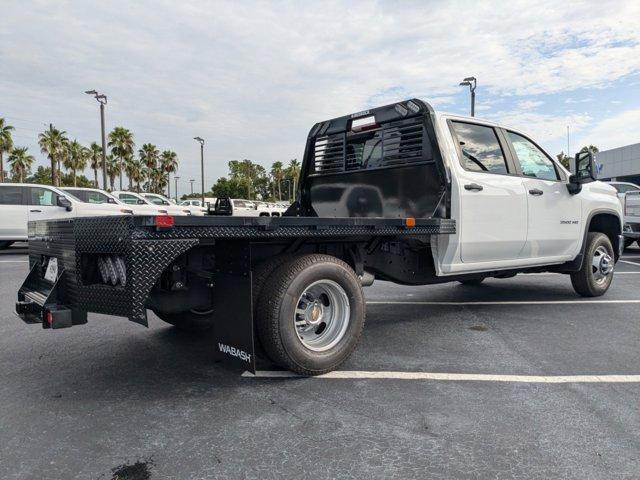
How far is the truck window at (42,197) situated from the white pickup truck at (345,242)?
32.7 feet

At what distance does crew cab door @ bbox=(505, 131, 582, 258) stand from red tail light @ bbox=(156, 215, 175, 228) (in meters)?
4.01

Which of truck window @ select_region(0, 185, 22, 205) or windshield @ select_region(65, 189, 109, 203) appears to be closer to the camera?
truck window @ select_region(0, 185, 22, 205)

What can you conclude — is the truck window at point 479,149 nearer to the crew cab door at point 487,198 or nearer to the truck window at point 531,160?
the crew cab door at point 487,198

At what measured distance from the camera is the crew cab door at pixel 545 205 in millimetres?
5539

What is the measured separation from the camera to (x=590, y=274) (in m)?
6.53

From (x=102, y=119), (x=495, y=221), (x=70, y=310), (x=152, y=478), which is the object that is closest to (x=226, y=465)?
(x=152, y=478)

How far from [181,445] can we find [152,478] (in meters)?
0.33

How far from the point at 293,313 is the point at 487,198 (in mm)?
2504

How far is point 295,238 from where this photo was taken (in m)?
3.64

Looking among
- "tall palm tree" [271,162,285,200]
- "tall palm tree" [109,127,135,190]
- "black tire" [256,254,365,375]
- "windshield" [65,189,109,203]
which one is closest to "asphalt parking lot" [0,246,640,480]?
"black tire" [256,254,365,375]

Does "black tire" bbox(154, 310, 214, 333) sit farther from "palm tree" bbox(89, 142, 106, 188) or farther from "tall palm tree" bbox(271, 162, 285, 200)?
"tall palm tree" bbox(271, 162, 285, 200)

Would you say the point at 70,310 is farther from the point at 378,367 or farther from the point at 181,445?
the point at 378,367

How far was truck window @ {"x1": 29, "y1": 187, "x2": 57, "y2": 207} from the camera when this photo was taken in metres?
13.4

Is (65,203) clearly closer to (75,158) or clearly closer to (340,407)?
(340,407)
